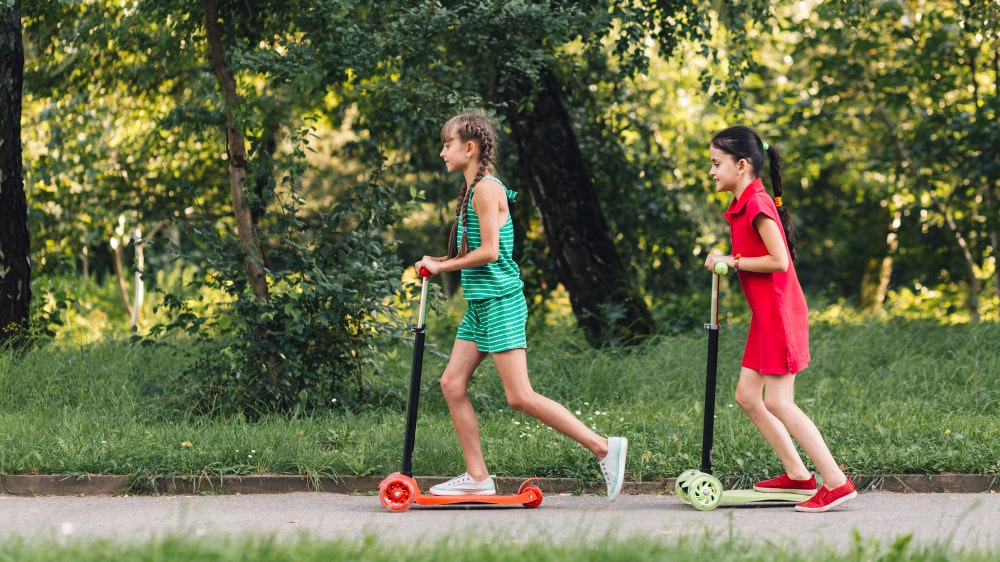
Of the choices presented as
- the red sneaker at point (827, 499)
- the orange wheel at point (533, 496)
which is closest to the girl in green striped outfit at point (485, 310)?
the orange wheel at point (533, 496)

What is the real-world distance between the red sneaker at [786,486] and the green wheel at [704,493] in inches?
10.5

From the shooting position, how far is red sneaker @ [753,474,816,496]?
5438 millimetres

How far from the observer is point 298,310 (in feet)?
24.3

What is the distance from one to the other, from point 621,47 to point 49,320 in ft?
17.7

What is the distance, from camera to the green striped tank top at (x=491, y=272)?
5344mm

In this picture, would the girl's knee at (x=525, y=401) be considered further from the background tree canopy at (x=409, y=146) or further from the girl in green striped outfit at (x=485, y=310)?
the background tree canopy at (x=409, y=146)

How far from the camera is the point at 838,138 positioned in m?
16.6

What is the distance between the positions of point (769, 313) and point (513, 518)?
152 centimetres

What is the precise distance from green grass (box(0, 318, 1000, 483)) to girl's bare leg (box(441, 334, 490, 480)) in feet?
2.06

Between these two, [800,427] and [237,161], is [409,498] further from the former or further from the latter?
[237,161]

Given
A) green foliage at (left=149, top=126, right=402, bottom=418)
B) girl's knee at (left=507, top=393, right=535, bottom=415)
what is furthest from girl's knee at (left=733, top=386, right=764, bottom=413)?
green foliage at (left=149, top=126, right=402, bottom=418)

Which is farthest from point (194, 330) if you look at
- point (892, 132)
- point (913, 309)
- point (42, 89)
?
point (913, 309)

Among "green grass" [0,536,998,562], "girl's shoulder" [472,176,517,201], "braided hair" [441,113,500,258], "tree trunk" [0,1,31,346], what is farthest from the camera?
"tree trunk" [0,1,31,346]

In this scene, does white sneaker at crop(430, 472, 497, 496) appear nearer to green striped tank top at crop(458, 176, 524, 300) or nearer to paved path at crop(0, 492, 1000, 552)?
paved path at crop(0, 492, 1000, 552)
